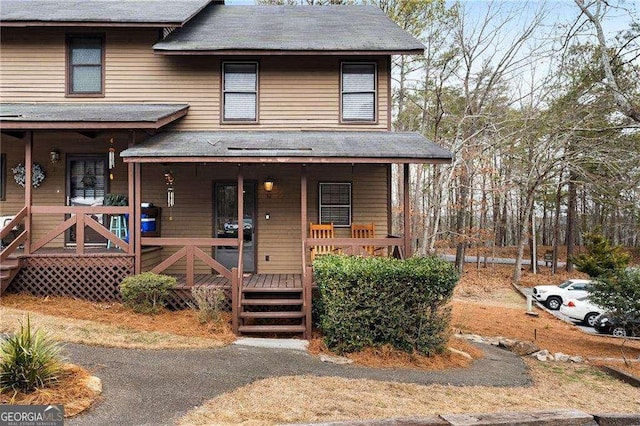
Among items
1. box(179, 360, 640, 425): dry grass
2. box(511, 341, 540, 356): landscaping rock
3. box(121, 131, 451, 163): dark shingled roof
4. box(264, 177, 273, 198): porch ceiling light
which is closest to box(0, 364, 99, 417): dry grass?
box(179, 360, 640, 425): dry grass

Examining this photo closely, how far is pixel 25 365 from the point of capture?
441 cm

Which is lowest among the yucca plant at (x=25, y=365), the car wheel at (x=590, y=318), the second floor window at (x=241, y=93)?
the car wheel at (x=590, y=318)

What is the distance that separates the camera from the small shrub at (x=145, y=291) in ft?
27.1

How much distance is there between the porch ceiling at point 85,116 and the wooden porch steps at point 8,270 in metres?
2.77

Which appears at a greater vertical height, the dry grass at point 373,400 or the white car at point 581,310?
the dry grass at point 373,400

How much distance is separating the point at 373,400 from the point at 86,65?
1062 cm

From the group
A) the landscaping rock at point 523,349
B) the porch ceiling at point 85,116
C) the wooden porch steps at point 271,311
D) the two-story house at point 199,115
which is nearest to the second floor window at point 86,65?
the two-story house at point 199,115

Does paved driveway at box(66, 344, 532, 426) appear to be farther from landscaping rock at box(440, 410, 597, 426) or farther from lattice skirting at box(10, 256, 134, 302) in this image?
lattice skirting at box(10, 256, 134, 302)

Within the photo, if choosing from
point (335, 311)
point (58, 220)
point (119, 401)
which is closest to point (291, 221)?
point (335, 311)

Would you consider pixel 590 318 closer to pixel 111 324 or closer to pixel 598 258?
pixel 598 258

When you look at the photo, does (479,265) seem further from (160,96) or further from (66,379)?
(66,379)

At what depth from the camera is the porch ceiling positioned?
8.80 meters

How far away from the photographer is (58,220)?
1060 cm

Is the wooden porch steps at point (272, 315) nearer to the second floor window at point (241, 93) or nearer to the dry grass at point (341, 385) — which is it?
the dry grass at point (341, 385)
